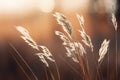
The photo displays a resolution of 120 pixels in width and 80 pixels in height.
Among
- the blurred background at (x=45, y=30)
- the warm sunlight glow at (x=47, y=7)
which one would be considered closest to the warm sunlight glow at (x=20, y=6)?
the blurred background at (x=45, y=30)

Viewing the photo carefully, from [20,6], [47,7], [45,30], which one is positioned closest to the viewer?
[45,30]

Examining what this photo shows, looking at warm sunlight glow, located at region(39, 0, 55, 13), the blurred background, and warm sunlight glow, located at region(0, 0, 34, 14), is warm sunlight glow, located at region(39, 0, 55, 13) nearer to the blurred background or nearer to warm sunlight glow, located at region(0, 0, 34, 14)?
the blurred background

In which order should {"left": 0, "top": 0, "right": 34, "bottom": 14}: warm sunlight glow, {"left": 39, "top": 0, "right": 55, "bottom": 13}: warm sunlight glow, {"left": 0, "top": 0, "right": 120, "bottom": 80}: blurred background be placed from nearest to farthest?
{"left": 0, "top": 0, "right": 120, "bottom": 80}: blurred background → {"left": 39, "top": 0, "right": 55, "bottom": 13}: warm sunlight glow → {"left": 0, "top": 0, "right": 34, "bottom": 14}: warm sunlight glow

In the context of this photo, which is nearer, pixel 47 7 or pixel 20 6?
pixel 47 7

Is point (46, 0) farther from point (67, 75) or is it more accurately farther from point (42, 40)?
point (67, 75)

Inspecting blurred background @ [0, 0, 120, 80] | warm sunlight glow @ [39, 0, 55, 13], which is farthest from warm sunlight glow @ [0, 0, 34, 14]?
A: warm sunlight glow @ [39, 0, 55, 13]

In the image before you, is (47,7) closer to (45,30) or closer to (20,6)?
(20,6)

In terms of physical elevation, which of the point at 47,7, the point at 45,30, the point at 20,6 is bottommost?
the point at 45,30

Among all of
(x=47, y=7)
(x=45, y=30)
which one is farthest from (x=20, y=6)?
(x=45, y=30)

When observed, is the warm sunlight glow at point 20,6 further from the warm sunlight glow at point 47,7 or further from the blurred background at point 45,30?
the warm sunlight glow at point 47,7
